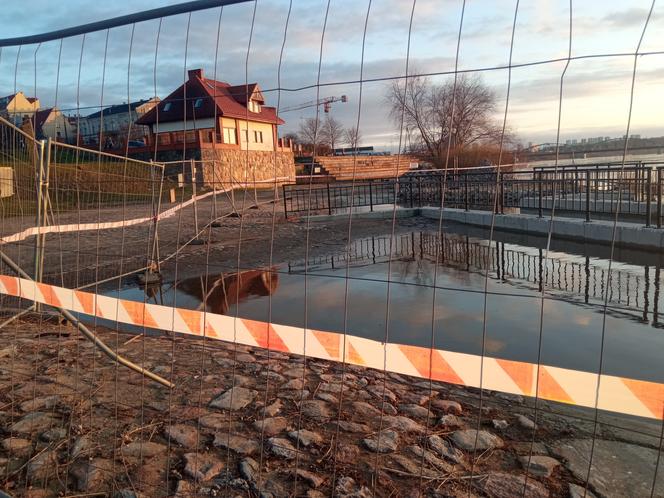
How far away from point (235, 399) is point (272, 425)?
21.6 inches

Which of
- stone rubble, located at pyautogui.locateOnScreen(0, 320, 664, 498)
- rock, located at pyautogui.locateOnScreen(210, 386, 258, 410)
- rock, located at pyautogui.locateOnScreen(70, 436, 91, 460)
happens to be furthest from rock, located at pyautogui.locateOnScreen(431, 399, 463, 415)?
rock, located at pyautogui.locateOnScreen(70, 436, 91, 460)

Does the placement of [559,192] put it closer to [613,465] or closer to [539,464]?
[613,465]

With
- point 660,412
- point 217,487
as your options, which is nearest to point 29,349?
point 217,487

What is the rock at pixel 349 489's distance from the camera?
2.62 m

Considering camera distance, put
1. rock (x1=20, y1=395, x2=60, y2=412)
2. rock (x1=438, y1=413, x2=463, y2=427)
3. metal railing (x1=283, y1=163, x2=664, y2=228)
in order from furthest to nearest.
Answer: metal railing (x1=283, y1=163, x2=664, y2=228) → rock (x1=20, y1=395, x2=60, y2=412) → rock (x1=438, y1=413, x2=463, y2=427)

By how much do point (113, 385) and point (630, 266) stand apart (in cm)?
891

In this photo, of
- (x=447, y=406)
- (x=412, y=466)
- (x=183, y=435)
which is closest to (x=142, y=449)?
(x=183, y=435)

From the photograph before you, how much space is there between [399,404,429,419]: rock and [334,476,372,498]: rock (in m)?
1.02

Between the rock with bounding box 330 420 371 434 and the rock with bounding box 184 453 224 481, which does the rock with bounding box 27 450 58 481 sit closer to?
the rock with bounding box 184 453 224 481

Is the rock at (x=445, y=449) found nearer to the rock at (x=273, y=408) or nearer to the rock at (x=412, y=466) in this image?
the rock at (x=412, y=466)

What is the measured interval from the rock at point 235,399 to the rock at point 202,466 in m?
0.67

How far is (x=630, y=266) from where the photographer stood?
902 cm

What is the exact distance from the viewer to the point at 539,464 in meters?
2.95

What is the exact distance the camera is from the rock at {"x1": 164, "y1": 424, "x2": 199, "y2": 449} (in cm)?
319
